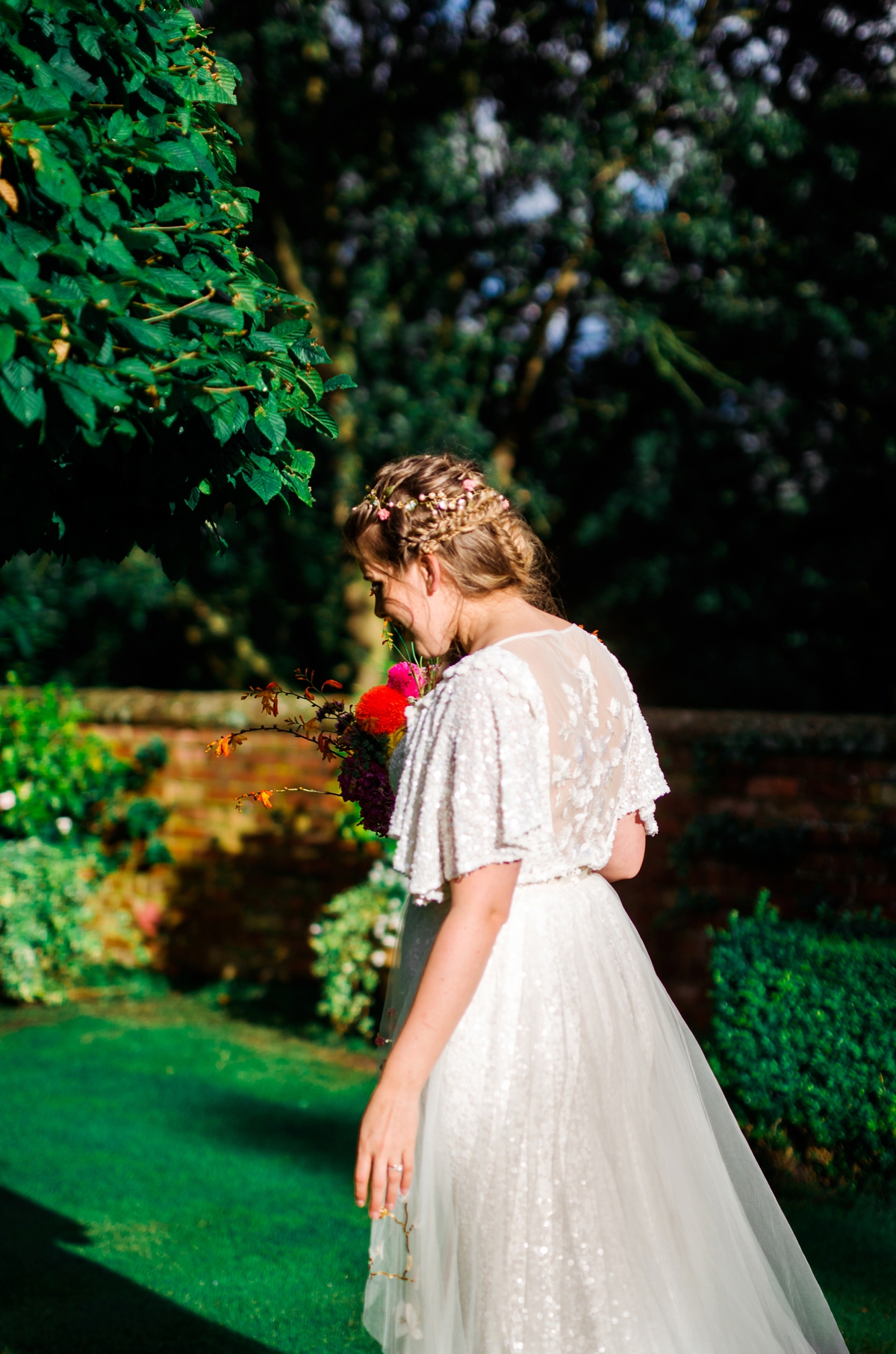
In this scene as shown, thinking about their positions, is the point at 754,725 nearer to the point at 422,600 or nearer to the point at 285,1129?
the point at 285,1129

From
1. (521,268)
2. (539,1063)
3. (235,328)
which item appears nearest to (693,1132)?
(539,1063)

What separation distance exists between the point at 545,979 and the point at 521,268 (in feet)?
32.6

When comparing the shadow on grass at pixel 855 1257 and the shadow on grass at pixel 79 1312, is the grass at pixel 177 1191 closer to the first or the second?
the shadow on grass at pixel 79 1312

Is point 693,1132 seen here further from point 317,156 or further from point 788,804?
point 317,156

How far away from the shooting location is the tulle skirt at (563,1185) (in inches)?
70.1

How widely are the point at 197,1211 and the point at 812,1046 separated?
2.28 m

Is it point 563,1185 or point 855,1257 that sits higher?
point 563,1185

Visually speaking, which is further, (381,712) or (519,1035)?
(381,712)

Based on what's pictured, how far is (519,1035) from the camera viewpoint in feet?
6.15

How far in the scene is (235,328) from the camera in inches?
76.6

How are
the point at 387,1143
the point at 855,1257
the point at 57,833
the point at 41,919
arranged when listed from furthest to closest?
the point at 57,833 → the point at 41,919 → the point at 855,1257 → the point at 387,1143

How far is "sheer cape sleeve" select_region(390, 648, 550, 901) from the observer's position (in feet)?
5.62

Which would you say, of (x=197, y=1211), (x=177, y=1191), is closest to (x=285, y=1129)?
(x=177, y=1191)

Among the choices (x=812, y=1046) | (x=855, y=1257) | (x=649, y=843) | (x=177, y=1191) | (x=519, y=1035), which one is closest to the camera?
(x=519, y=1035)
